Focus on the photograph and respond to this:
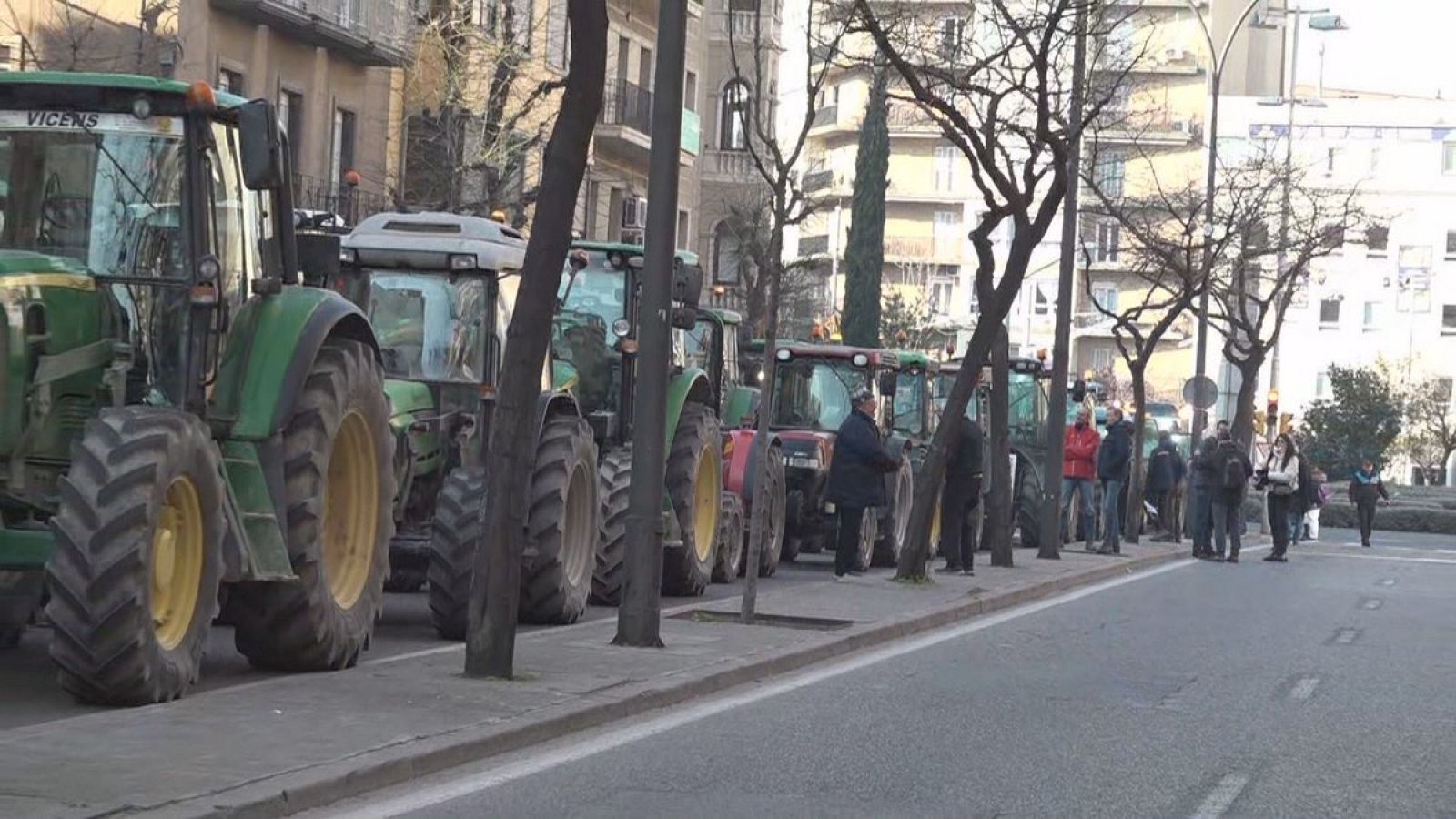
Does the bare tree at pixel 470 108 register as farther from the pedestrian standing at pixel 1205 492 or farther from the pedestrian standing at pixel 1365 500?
the pedestrian standing at pixel 1365 500

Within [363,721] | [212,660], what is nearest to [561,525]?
[212,660]

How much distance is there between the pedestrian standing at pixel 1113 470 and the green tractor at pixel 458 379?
17.7 m

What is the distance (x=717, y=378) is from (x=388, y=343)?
752 centimetres

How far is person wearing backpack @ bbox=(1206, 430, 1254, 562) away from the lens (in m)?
37.8

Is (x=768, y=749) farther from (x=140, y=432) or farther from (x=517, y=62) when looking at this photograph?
(x=517, y=62)

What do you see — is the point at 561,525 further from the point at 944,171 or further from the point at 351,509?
the point at 944,171

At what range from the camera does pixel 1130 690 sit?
53.1ft

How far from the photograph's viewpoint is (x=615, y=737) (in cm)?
1252

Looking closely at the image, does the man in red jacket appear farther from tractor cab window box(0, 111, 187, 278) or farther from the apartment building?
tractor cab window box(0, 111, 187, 278)

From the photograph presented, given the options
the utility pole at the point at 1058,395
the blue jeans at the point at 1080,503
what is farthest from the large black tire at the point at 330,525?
the blue jeans at the point at 1080,503

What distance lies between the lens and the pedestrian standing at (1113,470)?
35.2m

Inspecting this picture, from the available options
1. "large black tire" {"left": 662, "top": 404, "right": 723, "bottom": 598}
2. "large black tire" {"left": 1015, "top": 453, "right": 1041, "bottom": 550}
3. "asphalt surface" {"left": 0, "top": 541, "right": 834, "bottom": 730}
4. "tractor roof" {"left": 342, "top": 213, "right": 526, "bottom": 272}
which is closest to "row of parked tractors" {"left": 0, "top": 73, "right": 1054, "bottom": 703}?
"asphalt surface" {"left": 0, "top": 541, "right": 834, "bottom": 730}

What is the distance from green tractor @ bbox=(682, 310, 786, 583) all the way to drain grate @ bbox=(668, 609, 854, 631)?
14.7 ft

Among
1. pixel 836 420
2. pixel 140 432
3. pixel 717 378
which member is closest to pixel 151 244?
pixel 140 432
